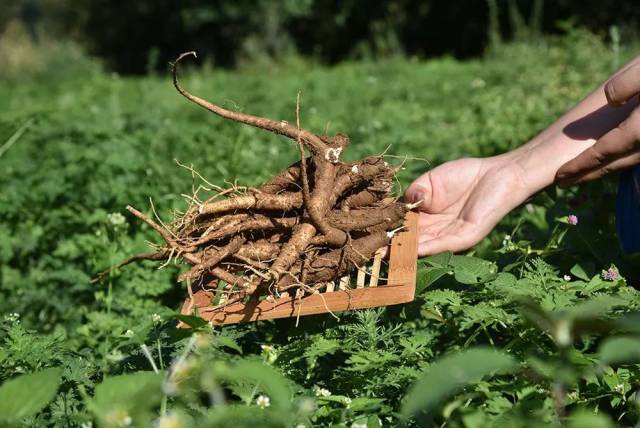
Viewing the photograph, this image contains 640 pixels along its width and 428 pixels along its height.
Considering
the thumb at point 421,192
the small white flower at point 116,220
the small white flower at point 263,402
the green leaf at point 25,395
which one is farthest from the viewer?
the small white flower at point 116,220

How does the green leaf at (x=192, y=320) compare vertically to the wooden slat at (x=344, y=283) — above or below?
above

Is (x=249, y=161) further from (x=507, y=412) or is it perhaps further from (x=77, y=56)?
(x=77, y=56)

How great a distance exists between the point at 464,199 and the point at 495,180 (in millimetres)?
166

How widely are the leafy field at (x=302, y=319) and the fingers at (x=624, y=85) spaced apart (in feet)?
1.62

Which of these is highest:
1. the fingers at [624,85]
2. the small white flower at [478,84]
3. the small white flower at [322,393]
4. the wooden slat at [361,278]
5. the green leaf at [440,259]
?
the fingers at [624,85]

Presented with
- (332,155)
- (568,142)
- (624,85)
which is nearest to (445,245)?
(332,155)

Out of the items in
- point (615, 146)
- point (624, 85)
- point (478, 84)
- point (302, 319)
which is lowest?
point (478, 84)

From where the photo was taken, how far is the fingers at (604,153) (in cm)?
289

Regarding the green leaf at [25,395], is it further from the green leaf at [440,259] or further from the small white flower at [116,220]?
the small white flower at [116,220]

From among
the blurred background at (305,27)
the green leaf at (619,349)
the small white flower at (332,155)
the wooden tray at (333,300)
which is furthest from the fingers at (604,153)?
the blurred background at (305,27)

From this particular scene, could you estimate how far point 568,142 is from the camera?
319 centimetres

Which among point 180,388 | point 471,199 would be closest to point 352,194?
point 471,199

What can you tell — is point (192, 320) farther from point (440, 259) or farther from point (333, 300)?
point (440, 259)

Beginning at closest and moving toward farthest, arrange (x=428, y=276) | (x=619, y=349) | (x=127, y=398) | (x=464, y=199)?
(x=619, y=349)
(x=127, y=398)
(x=428, y=276)
(x=464, y=199)
